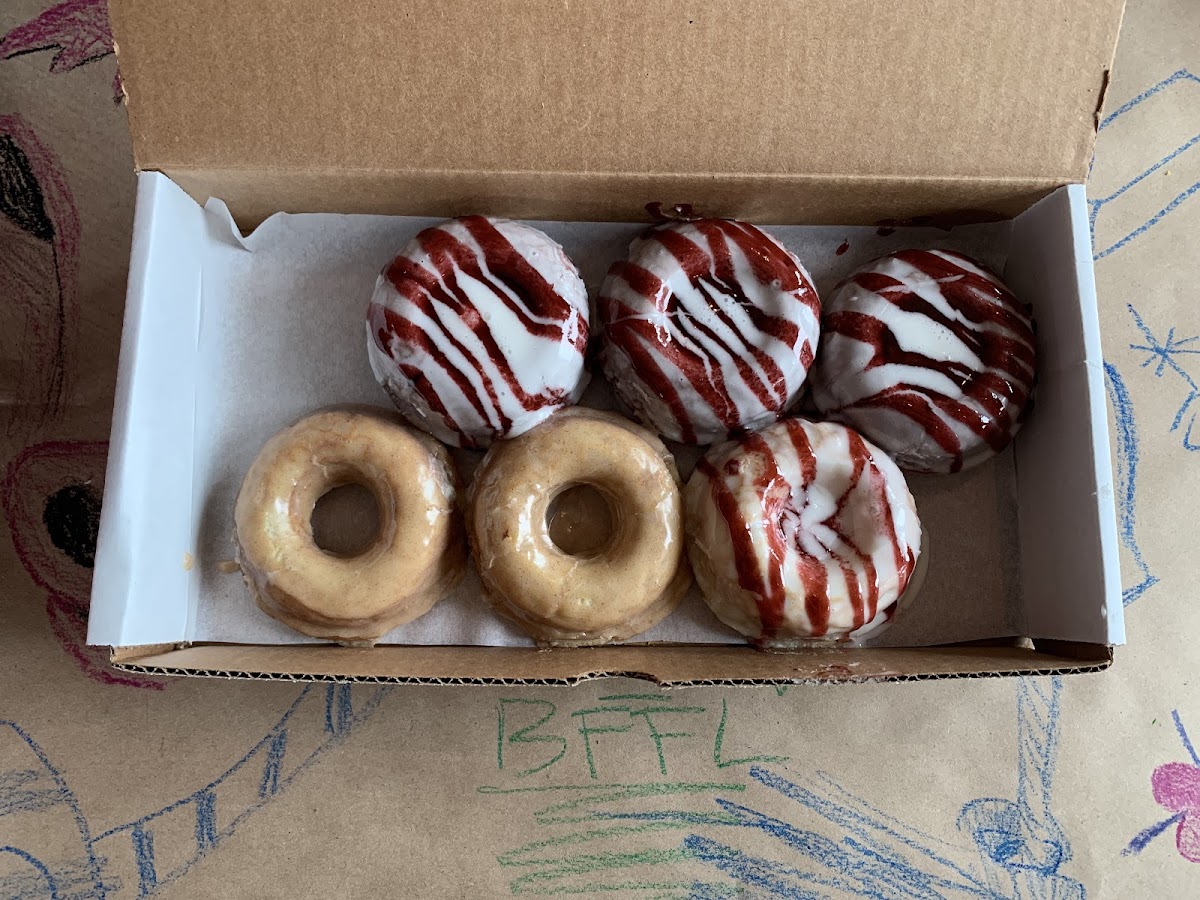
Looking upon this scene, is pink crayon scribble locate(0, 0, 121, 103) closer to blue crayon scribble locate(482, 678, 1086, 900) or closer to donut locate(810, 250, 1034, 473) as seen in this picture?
donut locate(810, 250, 1034, 473)

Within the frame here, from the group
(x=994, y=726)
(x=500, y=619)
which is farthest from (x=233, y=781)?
(x=994, y=726)

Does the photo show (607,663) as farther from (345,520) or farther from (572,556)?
(345,520)

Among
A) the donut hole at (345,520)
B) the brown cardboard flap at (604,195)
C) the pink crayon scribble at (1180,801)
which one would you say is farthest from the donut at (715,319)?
the pink crayon scribble at (1180,801)

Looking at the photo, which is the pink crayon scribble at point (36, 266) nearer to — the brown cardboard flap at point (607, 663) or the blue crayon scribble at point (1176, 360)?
the brown cardboard flap at point (607, 663)

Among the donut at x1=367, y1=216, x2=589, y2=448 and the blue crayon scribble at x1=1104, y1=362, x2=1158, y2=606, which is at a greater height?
the donut at x1=367, y1=216, x2=589, y2=448

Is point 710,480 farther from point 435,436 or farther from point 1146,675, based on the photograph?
point 1146,675

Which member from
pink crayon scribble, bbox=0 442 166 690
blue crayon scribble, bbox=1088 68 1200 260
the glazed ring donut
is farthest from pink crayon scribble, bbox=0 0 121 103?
blue crayon scribble, bbox=1088 68 1200 260
